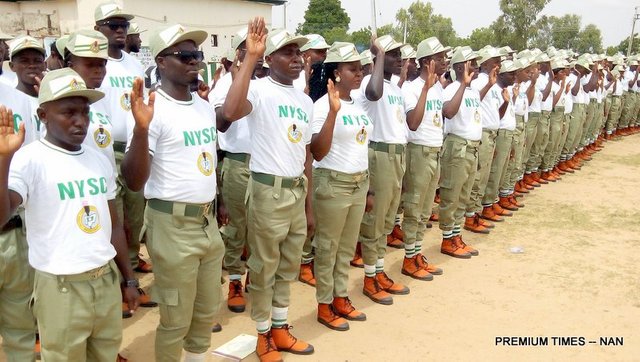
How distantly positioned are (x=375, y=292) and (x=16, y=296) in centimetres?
327

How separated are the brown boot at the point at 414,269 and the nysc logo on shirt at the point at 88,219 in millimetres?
4090

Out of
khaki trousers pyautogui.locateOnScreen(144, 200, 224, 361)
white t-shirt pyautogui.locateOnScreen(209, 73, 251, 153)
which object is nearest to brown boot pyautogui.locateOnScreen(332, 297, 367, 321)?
white t-shirt pyautogui.locateOnScreen(209, 73, 251, 153)

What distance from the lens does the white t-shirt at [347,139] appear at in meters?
4.55

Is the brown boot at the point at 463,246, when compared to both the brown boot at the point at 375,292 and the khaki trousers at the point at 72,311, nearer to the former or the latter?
the brown boot at the point at 375,292

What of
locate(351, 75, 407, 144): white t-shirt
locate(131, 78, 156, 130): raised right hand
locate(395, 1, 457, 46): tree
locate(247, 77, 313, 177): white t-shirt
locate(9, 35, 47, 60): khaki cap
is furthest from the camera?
locate(395, 1, 457, 46): tree

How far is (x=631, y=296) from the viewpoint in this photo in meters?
5.65

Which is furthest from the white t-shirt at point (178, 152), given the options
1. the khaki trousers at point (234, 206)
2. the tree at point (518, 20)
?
the tree at point (518, 20)

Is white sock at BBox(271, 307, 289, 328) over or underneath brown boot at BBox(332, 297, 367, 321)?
over

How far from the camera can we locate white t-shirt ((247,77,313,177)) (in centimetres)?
394

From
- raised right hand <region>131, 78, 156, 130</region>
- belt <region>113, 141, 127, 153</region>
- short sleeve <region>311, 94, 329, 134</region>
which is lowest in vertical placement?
belt <region>113, 141, 127, 153</region>

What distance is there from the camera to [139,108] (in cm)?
284

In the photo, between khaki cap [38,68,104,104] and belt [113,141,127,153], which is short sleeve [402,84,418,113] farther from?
khaki cap [38,68,104,104]

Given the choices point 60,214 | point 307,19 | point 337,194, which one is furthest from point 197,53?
point 307,19

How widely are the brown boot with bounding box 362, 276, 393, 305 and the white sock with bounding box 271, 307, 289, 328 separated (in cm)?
134
